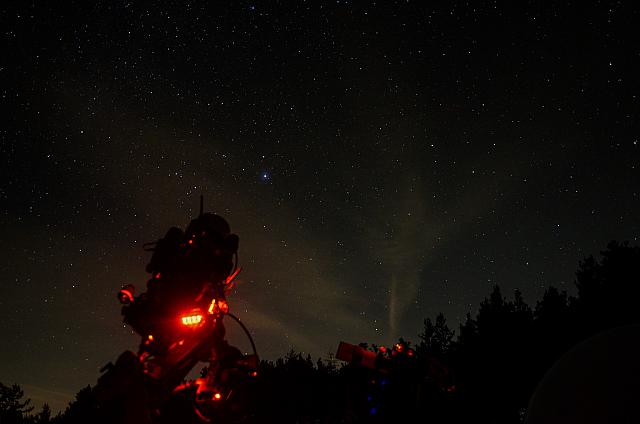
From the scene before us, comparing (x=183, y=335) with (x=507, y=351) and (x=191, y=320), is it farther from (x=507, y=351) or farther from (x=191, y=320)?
(x=507, y=351)

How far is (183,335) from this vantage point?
5.37 metres

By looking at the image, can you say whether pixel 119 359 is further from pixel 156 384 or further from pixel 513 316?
pixel 513 316

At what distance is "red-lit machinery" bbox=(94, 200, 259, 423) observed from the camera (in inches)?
186

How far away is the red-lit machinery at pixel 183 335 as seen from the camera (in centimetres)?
473

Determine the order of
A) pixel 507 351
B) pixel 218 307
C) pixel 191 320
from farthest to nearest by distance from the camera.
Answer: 1. pixel 507 351
2. pixel 218 307
3. pixel 191 320

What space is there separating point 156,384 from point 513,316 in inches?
1404

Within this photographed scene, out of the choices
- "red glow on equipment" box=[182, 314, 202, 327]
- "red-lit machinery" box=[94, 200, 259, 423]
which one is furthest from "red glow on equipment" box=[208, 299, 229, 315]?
"red glow on equipment" box=[182, 314, 202, 327]

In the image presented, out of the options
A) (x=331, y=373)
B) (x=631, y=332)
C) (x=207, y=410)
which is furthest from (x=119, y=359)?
(x=331, y=373)

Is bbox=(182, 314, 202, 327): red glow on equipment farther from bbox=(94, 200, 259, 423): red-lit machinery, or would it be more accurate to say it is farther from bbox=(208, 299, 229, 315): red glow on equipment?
bbox=(208, 299, 229, 315): red glow on equipment

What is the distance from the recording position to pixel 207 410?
5.29m

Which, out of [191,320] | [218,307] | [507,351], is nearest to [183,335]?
[191,320]

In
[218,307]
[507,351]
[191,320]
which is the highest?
[507,351]

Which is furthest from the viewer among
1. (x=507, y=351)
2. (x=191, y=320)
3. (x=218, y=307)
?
(x=507, y=351)

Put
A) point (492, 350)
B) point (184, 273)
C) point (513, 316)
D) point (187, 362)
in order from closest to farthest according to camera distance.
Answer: point (187, 362) → point (184, 273) → point (492, 350) → point (513, 316)
